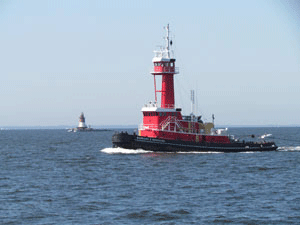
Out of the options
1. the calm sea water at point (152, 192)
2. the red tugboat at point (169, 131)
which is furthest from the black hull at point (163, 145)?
the calm sea water at point (152, 192)

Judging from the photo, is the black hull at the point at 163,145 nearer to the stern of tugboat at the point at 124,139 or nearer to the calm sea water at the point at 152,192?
the stern of tugboat at the point at 124,139

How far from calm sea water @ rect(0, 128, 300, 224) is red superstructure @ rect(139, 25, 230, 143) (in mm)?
7673

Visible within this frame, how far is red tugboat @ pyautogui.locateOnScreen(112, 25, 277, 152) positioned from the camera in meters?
61.0

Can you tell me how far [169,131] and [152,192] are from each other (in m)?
28.2

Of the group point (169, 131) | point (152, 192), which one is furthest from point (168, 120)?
point (152, 192)

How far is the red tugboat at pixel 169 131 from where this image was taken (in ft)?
200

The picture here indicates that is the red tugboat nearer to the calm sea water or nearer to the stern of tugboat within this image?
the stern of tugboat

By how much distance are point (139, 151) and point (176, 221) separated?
3640cm

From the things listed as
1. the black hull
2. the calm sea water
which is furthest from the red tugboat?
the calm sea water

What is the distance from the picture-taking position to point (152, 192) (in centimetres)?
3350

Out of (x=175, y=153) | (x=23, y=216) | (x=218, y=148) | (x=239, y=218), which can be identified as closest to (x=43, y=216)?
(x=23, y=216)

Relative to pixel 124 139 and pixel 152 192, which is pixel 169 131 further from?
pixel 152 192

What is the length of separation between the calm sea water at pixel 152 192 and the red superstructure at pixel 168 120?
7.67 m

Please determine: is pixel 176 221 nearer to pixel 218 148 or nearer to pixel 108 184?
pixel 108 184
